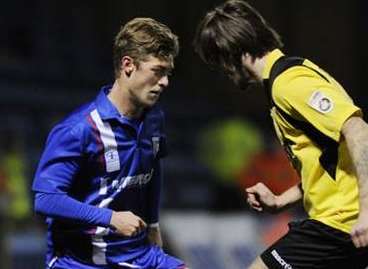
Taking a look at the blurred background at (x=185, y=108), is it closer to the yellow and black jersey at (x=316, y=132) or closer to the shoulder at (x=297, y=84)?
the yellow and black jersey at (x=316, y=132)

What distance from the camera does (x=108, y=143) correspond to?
4352 mm

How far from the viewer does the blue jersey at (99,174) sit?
4270 mm

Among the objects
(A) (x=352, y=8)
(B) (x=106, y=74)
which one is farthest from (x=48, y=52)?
(A) (x=352, y=8)

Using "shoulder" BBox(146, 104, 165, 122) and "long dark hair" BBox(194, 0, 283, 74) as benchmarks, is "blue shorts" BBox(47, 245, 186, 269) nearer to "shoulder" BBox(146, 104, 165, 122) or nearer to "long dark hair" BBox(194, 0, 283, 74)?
"shoulder" BBox(146, 104, 165, 122)

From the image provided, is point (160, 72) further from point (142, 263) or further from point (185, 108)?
point (185, 108)

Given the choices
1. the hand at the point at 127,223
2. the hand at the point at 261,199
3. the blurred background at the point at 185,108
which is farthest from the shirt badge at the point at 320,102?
the blurred background at the point at 185,108

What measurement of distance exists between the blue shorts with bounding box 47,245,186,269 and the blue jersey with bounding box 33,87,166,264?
0.02 meters

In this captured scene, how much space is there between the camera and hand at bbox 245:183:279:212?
4398 mm

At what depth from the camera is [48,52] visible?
1519 centimetres

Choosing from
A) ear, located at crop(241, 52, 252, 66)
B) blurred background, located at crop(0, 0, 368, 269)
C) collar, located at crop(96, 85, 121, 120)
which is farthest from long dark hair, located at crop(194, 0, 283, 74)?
blurred background, located at crop(0, 0, 368, 269)

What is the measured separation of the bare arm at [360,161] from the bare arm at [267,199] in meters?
0.68

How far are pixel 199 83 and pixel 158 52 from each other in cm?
1288

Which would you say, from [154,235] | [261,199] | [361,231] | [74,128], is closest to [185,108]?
[154,235]

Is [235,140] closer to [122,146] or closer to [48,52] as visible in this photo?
[48,52]
